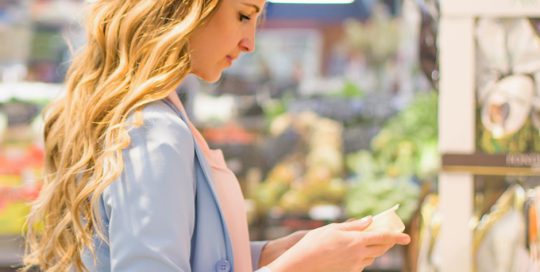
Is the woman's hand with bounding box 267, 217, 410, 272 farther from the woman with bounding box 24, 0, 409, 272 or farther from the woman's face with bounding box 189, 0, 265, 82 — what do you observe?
the woman's face with bounding box 189, 0, 265, 82

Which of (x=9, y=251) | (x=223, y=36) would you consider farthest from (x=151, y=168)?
(x=9, y=251)

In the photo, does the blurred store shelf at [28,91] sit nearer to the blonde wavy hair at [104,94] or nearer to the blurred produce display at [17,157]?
the blurred produce display at [17,157]

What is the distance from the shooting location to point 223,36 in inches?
66.1

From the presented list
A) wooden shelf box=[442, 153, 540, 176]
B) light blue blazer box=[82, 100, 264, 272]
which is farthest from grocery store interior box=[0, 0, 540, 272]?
light blue blazer box=[82, 100, 264, 272]

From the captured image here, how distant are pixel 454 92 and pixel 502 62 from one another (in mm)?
179

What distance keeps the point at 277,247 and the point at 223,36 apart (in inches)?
21.7

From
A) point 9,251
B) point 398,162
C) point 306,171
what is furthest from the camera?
point 306,171

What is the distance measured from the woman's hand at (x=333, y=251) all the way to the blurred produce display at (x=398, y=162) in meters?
2.77

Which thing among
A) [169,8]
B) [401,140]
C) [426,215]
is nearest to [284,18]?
[401,140]

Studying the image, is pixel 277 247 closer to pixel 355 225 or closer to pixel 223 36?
pixel 355 225

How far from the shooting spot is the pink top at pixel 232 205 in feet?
5.37

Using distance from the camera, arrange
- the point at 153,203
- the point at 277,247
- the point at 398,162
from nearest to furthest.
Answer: the point at 153,203 → the point at 277,247 → the point at 398,162

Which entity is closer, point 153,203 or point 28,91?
point 153,203

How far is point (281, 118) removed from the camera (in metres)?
5.07
